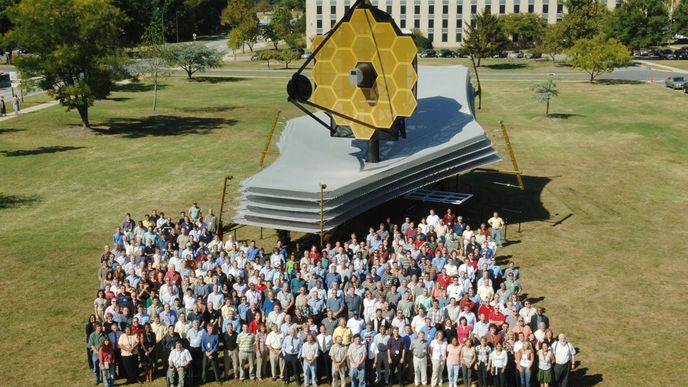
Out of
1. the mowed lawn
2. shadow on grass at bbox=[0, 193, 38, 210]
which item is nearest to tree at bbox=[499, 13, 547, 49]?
the mowed lawn

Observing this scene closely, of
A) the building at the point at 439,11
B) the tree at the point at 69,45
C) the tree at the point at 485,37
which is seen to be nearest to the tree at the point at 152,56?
the tree at the point at 69,45

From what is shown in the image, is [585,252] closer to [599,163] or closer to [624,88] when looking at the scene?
[599,163]

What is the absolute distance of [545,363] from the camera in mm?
16062

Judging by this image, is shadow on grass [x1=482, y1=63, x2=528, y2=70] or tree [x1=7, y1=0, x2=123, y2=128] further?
shadow on grass [x1=482, y1=63, x2=528, y2=70]

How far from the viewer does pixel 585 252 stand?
26.7 m

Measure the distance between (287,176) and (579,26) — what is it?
71922 mm

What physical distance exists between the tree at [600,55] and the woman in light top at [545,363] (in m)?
59.2

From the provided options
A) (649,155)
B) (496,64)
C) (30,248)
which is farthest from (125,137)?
(496,64)

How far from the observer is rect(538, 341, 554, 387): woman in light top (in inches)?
632

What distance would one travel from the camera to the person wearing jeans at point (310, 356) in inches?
661

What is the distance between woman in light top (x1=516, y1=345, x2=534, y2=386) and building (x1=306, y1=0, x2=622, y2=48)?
106395 millimetres

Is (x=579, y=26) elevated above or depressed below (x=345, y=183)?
above

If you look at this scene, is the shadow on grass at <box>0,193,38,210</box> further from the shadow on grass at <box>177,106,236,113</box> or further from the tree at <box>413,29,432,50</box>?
the tree at <box>413,29,432,50</box>

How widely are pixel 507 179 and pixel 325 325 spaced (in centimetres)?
2232
